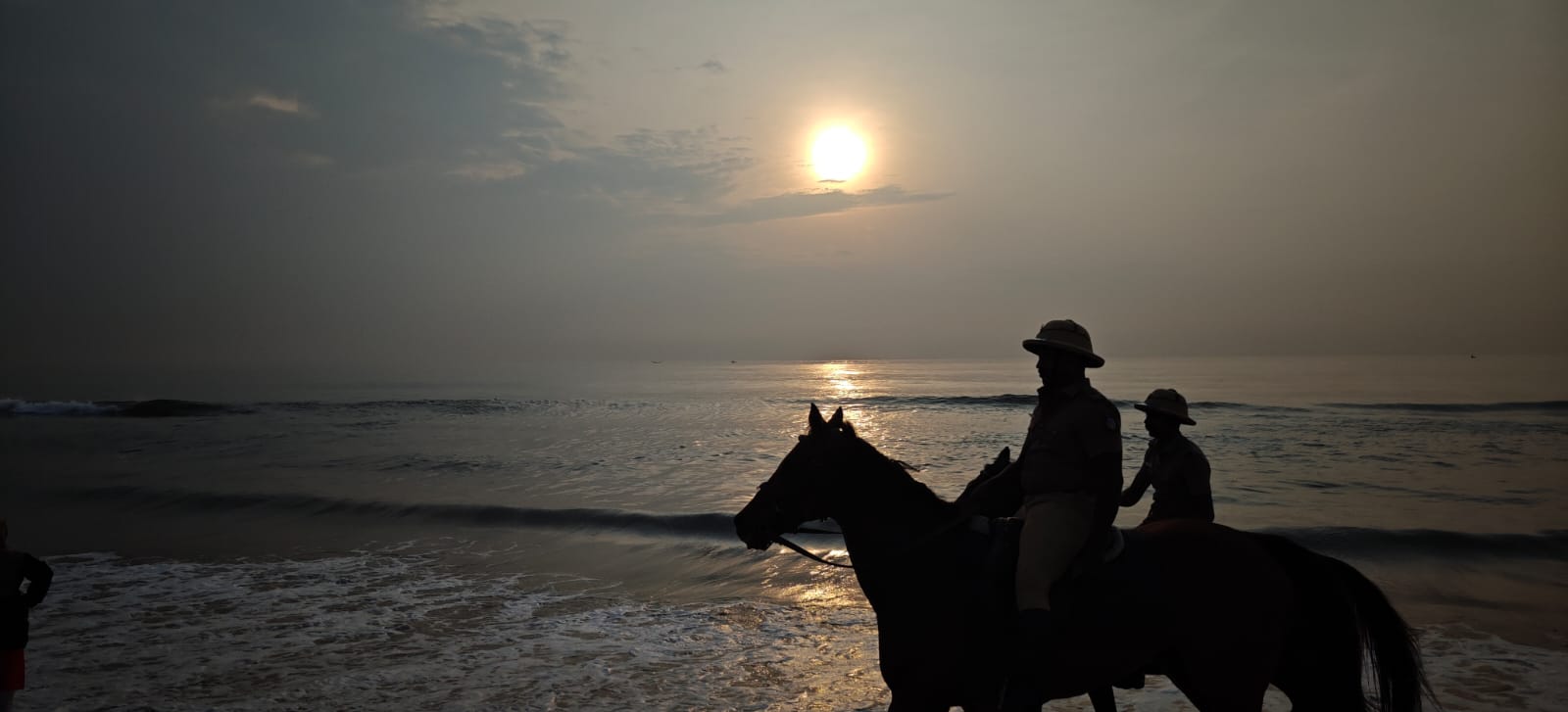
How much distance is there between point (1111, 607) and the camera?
3.75 meters

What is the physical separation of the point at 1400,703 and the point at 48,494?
80.5 feet

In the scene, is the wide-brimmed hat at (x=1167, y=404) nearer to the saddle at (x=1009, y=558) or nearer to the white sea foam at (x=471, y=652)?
the saddle at (x=1009, y=558)

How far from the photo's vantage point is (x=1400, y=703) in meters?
4.11

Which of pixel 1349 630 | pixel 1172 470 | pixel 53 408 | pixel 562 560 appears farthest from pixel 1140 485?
pixel 53 408

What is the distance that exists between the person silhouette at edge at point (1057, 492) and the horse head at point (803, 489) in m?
0.91

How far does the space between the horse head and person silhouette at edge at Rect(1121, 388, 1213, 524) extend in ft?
8.09

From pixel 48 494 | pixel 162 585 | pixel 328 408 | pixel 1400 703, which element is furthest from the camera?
pixel 328 408

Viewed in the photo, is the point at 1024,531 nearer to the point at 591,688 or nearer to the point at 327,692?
the point at 591,688

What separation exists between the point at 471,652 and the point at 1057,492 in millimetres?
6083

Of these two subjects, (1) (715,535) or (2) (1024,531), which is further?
(1) (715,535)

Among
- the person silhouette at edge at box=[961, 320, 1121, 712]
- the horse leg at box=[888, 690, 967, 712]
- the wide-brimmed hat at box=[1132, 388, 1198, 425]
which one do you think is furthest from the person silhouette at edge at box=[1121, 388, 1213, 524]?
the horse leg at box=[888, 690, 967, 712]

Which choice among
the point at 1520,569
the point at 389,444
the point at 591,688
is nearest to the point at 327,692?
the point at 591,688

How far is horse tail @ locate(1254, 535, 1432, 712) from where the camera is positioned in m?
3.96

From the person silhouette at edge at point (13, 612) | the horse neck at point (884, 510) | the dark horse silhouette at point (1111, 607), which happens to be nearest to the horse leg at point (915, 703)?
the dark horse silhouette at point (1111, 607)
